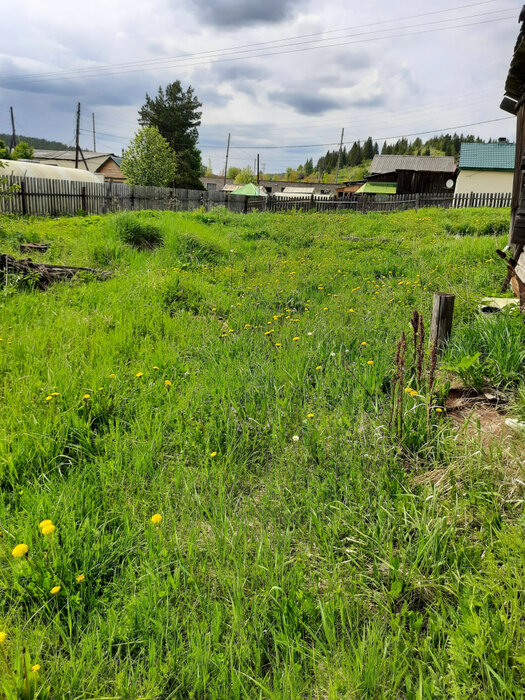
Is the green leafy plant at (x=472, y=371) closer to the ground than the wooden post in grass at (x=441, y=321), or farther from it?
closer to the ground

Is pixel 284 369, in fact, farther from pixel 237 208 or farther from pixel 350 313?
pixel 237 208

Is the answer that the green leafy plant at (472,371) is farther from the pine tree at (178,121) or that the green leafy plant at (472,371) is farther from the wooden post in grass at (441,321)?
the pine tree at (178,121)

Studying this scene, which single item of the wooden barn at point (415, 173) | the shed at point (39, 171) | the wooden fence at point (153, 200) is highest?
the wooden barn at point (415, 173)

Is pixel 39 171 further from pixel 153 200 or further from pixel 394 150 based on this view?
pixel 394 150

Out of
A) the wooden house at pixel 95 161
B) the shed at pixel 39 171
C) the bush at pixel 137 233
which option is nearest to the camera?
the bush at pixel 137 233

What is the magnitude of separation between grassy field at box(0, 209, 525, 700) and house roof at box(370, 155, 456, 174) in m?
50.2

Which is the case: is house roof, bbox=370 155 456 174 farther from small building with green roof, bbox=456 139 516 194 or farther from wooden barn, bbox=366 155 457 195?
small building with green roof, bbox=456 139 516 194

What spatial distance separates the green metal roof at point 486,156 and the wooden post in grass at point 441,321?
34.1 m

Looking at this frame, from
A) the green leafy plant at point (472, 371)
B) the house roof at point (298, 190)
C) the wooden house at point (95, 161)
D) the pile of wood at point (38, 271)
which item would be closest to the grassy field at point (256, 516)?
the green leafy plant at point (472, 371)

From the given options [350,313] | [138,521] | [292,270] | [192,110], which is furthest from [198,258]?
[192,110]

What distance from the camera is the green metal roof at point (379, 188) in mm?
47609

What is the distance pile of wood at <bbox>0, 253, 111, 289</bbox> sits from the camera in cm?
548

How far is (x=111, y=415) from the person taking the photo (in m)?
2.87

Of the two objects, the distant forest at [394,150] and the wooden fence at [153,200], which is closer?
the wooden fence at [153,200]
